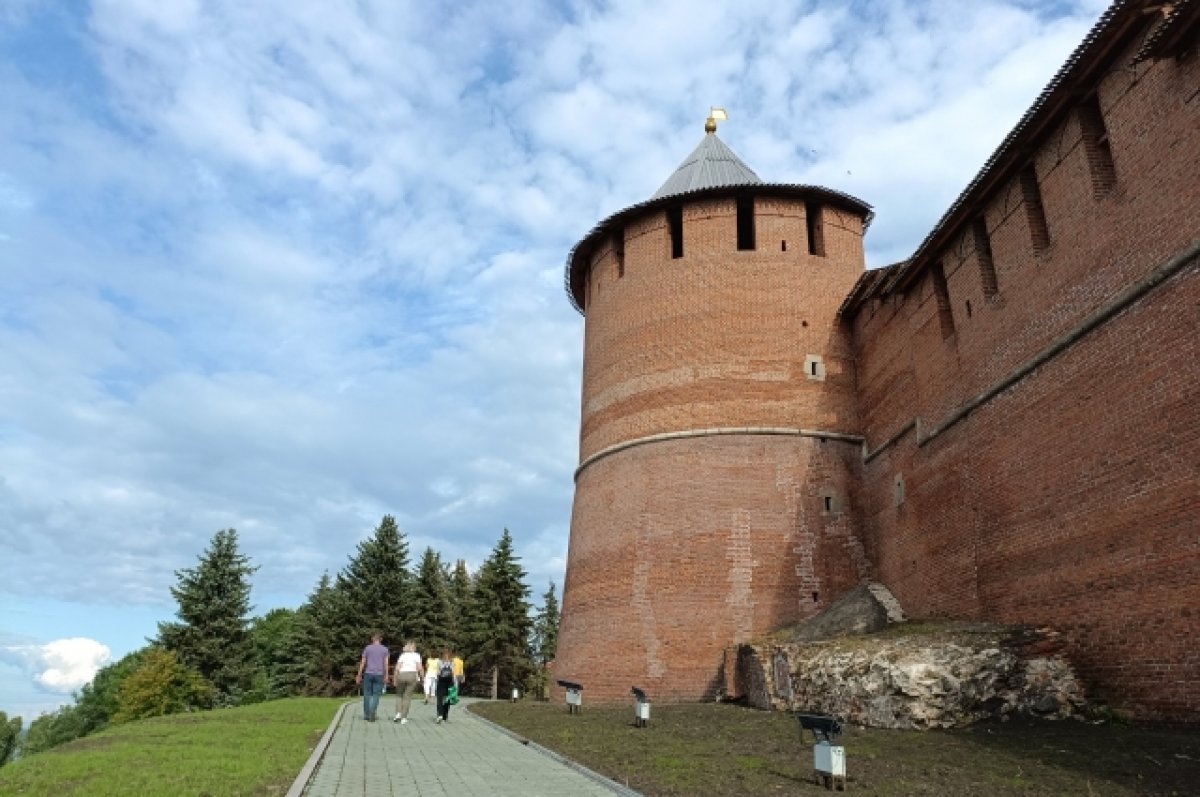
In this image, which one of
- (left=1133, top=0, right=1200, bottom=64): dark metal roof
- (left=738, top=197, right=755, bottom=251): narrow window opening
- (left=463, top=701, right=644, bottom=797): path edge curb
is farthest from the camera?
(left=738, top=197, right=755, bottom=251): narrow window opening

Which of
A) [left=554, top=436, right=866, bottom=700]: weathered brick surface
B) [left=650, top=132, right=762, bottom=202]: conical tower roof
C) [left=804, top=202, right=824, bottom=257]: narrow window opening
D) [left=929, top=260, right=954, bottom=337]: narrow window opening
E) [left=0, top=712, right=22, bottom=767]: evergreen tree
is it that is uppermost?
[left=650, top=132, right=762, bottom=202]: conical tower roof

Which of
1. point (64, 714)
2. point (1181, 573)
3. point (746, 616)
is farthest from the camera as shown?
point (64, 714)

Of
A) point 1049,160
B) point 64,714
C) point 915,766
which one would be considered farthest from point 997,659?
point 64,714

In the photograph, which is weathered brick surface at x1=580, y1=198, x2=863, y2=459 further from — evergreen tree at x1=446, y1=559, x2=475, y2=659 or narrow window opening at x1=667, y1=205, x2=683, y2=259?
evergreen tree at x1=446, y1=559, x2=475, y2=659

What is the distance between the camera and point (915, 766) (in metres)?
7.51

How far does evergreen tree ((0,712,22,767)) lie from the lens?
5716 cm

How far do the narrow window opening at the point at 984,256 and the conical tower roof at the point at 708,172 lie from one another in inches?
252

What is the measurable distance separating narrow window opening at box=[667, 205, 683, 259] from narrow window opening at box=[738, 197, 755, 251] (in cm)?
127

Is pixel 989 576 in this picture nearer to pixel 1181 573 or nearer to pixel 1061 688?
pixel 1061 688

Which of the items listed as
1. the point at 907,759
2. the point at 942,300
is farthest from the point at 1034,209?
the point at 907,759

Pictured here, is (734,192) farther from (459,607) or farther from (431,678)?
(459,607)

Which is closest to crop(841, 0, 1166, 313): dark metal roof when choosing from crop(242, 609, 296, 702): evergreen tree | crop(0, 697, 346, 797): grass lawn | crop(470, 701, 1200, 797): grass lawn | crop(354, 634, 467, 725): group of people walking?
crop(470, 701, 1200, 797): grass lawn

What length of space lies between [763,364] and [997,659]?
8.30 m

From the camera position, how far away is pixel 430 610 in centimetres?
3475
